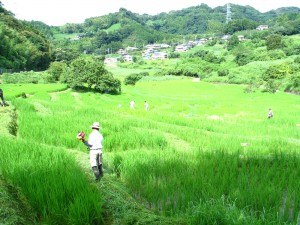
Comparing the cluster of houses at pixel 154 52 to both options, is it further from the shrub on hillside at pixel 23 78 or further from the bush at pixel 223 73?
the shrub on hillside at pixel 23 78

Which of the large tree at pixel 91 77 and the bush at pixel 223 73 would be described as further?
the bush at pixel 223 73

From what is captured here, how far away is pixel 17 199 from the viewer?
18.5ft

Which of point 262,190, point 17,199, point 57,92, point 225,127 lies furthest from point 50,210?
point 57,92

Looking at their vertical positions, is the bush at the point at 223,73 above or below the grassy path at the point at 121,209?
above

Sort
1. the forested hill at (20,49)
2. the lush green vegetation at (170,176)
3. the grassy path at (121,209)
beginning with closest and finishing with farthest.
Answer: the grassy path at (121,209), the lush green vegetation at (170,176), the forested hill at (20,49)

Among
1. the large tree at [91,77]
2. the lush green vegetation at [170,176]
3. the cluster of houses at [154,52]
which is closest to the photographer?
the lush green vegetation at [170,176]

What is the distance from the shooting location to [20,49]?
63.2 meters

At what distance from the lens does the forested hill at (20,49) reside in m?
58.5

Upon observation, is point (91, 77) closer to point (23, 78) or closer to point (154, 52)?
point (23, 78)

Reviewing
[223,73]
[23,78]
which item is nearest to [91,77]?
[23,78]

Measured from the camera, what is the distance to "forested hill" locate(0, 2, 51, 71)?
58.5 meters

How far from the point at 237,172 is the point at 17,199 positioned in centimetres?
541

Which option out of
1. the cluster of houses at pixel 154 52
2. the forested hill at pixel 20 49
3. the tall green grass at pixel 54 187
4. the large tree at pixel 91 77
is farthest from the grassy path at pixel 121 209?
the cluster of houses at pixel 154 52

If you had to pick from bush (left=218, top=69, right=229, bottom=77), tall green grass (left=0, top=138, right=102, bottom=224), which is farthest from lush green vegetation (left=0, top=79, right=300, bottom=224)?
bush (left=218, top=69, right=229, bottom=77)
